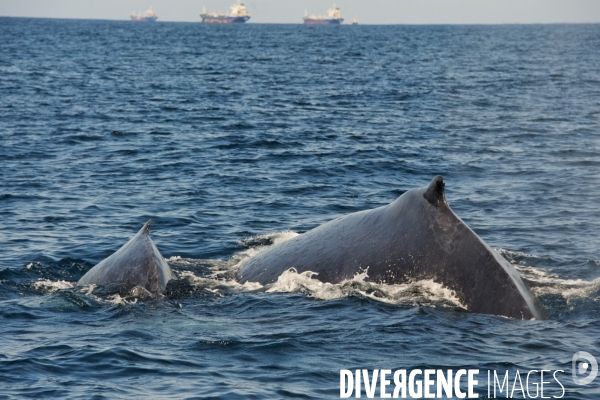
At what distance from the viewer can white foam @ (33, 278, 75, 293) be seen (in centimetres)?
1144

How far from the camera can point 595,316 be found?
9789 mm

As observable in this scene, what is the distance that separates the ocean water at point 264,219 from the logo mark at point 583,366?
0.08 m

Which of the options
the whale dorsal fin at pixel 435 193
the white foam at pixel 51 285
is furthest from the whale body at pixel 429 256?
the white foam at pixel 51 285

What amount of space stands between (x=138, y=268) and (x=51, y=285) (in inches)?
110

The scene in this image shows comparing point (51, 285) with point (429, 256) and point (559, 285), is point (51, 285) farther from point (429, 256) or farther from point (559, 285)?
point (559, 285)

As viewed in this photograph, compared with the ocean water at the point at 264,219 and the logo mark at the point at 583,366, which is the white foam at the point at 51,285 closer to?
the ocean water at the point at 264,219

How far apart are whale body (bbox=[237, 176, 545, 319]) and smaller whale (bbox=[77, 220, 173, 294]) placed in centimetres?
185

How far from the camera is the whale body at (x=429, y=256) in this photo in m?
8.32

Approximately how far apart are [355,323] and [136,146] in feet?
58.5

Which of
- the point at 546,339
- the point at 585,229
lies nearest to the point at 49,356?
the point at 546,339

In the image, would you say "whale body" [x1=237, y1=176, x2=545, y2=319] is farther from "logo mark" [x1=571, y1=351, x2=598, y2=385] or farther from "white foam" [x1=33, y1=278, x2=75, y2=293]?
"white foam" [x1=33, y1=278, x2=75, y2=293]

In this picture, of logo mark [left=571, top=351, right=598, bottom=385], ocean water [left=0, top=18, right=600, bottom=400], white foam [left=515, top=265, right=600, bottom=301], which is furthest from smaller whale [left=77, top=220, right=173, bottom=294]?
white foam [left=515, top=265, right=600, bottom=301]

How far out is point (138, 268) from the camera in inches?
373

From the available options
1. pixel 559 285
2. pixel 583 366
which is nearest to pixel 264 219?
pixel 559 285
